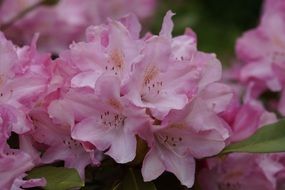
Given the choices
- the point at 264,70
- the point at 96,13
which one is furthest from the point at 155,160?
the point at 96,13

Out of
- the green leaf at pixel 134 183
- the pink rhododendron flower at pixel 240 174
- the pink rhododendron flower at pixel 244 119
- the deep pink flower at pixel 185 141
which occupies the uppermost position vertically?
the deep pink flower at pixel 185 141

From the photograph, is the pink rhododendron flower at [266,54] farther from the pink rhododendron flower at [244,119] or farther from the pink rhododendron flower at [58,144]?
the pink rhododendron flower at [58,144]

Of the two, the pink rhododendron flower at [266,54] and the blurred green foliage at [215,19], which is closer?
the pink rhododendron flower at [266,54]

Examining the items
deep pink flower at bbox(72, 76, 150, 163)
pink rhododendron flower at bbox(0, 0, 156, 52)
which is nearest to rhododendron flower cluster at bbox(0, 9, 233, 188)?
deep pink flower at bbox(72, 76, 150, 163)

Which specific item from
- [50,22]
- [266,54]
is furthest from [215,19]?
[266,54]

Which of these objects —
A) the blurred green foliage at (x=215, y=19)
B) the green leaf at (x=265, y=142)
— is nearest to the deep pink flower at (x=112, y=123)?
the green leaf at (x=265, y=142)

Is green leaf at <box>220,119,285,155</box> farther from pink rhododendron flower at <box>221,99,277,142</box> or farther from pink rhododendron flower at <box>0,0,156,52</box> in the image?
pink rhododendron flower at <box>0,0,156,52</box>

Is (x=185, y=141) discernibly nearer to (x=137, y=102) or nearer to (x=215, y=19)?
(x=137, y=102)
